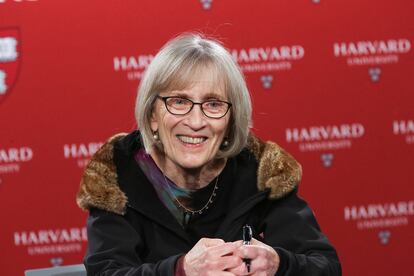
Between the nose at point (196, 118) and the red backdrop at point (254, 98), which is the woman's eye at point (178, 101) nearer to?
the nose at point (196, 118)

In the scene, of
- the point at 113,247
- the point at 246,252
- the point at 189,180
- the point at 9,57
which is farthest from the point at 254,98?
A: the point at 246,252

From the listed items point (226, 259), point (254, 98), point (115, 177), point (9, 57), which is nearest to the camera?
point (226, 259)

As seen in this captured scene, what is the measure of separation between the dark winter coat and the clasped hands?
0.14 m

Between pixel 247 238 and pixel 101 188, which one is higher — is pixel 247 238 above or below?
below

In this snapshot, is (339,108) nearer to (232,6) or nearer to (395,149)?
(395,149)

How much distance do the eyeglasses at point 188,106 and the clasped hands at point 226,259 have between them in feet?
1.19

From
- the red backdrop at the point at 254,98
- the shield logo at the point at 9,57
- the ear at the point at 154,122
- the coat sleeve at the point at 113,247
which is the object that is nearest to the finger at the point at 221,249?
the coat sleeve at the point at 113,247

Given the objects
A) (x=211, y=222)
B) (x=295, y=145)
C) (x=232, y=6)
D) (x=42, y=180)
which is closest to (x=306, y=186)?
(x=295, y=145)

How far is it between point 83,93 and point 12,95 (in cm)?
31

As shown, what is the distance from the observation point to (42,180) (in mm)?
3477

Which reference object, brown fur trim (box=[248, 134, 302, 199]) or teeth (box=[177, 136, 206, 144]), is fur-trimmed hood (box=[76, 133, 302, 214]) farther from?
teeth (box=[177, 136, 206, 144])

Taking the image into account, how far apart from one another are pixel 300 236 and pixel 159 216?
0.35 metres

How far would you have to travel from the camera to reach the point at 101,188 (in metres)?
1.88

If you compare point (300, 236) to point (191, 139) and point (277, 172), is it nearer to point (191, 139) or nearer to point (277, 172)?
point (277, 172)
